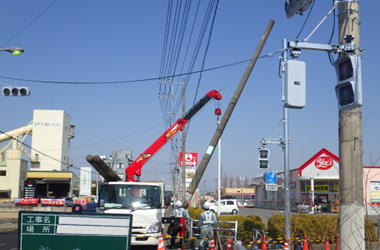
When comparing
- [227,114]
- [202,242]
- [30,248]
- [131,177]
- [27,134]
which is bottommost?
[202,242]

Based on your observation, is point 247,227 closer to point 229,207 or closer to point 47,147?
point 229,207

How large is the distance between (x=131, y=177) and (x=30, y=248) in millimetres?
11043

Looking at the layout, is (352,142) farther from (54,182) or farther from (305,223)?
(54,182)

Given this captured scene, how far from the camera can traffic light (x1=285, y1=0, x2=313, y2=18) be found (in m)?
7.26

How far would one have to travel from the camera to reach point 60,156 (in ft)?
212

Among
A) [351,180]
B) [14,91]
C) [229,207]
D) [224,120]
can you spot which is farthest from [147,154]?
[229,207]

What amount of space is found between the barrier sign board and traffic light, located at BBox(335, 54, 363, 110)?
3.77 m

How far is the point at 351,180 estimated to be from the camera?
526 cm

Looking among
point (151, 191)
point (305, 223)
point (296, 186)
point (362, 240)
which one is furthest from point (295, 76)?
point (296, 186)

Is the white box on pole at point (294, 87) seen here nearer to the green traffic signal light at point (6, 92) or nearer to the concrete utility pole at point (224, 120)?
the concrete utility pole at point (224, 120)

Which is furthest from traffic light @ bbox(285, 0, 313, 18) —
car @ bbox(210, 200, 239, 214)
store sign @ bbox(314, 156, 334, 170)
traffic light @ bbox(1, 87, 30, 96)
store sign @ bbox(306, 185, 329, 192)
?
store sign @ bbox(306, 185, 329, 192)

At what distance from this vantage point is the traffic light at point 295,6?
726 centimetres

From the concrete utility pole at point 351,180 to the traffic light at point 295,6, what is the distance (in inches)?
106

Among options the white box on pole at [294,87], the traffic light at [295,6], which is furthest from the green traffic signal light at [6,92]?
the white box on pole at [294,87]
